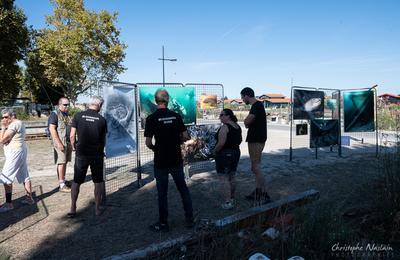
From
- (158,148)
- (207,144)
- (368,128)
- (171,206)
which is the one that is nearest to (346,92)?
(368,128)

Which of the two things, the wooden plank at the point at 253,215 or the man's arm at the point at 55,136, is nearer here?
the wooden plank at the point at 253,215

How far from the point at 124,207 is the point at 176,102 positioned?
272cm

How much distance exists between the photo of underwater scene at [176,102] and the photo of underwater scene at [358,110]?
5715mm

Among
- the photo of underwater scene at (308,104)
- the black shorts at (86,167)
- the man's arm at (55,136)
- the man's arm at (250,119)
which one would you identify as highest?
the photo of underwater scene at (308,104)

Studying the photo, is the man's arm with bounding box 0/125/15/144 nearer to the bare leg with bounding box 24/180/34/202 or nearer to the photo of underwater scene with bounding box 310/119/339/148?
the bare leg with bounding box 24/180/34/202

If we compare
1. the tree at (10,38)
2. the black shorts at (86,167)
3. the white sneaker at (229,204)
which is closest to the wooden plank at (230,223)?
the white sneaker at (229,204)

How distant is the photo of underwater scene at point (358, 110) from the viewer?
1126 cm

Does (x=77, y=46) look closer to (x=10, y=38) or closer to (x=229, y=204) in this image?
(x=10, y=38)

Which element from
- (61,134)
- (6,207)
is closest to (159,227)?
(6,207)

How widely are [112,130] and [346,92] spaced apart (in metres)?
7.89

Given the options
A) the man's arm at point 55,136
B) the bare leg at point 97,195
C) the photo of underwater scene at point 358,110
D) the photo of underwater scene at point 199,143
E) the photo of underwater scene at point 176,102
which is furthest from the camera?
the photo of underwater scene at point 358,110

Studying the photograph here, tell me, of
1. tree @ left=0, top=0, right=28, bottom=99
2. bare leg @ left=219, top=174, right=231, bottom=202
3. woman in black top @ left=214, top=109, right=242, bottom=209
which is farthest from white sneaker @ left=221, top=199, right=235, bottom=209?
tree @ left=0, top=0, right=28, bottom=99

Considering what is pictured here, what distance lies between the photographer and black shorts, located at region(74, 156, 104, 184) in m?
5.28

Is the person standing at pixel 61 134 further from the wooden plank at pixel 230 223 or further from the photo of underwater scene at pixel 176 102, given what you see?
the wooden plank at pixel 230 223
